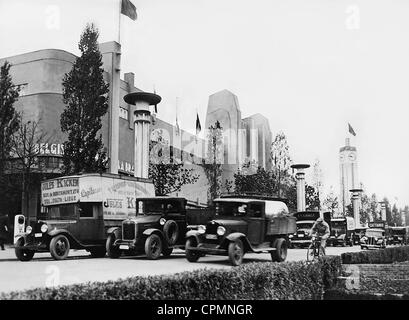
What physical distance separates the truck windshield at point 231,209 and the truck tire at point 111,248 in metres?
3.49

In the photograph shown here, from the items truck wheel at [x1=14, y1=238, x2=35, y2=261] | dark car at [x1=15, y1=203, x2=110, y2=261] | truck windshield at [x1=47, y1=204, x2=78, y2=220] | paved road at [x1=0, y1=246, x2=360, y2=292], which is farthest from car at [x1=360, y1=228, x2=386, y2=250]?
truck wheel at [x1=14, y1=238, x2=35, y2=261]

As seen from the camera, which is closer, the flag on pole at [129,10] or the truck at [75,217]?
the truck at [75,217]

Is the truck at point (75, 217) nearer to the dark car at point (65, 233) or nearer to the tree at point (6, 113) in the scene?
the dark car at point (65, 233)

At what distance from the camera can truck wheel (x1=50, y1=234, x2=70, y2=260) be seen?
12680mm

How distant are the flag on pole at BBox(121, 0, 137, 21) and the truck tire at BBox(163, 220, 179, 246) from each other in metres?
9.26

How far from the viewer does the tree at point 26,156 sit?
24.0 metres

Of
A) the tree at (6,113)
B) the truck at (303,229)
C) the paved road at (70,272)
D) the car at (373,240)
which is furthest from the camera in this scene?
the car at (373,240)

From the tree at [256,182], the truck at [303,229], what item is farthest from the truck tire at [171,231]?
the tree at [256,182]

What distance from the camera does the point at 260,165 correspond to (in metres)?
33.4

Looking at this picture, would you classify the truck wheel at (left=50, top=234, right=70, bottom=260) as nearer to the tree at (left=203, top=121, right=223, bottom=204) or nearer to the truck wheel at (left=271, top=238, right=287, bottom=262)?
the truck wheel at (left=271, top=238, right=287, bottom=262)

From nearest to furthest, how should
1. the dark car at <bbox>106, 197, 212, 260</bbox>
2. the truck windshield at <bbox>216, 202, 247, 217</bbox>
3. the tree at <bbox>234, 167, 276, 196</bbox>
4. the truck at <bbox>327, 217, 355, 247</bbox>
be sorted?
the truck windshield at <bbox>216, 202, 247, 217</bbox> < the dark car at <bbox>106, 197, 212, 260</bbox> < the truck at <bbox>327, 217, 355, 247</bbox> < the tree at <bbox>234, 167, 276, 196</bbox>

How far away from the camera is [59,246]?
12906 millimetres

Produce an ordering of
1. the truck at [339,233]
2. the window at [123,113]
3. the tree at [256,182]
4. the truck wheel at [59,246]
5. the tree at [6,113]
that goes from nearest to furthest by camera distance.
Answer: the truck wheel at [59,246] → the tree at [6,113] → the truck at [339,233] → the tree at [256,182] → the window at [123,113]
